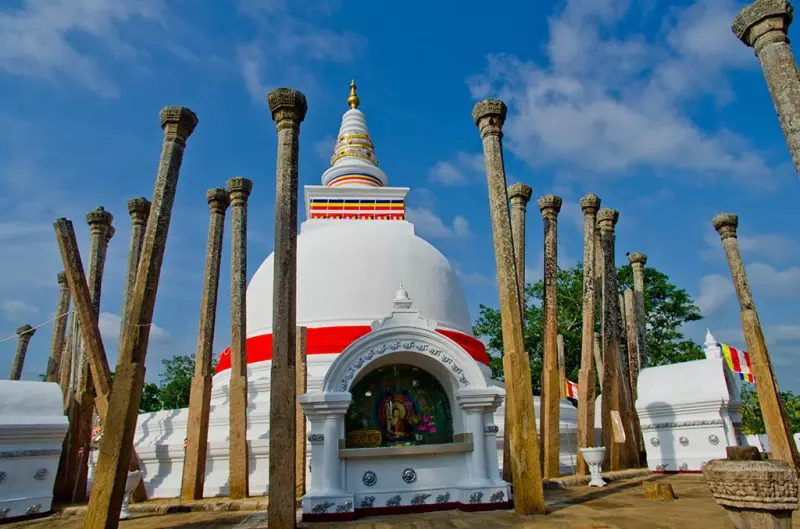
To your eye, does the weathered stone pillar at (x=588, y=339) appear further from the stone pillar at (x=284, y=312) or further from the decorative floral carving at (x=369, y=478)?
the stone pillar at (x=284, y=312)

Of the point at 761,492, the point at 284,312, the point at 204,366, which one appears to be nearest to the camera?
the point at 761,492

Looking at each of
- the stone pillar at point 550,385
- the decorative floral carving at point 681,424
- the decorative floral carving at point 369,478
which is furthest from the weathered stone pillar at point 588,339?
the decorative floral carving at point 369,478

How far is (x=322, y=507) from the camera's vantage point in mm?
7297

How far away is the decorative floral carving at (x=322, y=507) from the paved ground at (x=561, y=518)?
33 centimetres

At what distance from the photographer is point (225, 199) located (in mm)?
11312

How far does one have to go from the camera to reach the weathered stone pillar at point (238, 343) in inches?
368

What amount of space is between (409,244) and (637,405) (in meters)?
7.93

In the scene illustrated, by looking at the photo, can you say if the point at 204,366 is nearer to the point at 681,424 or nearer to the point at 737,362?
the point at 681,424

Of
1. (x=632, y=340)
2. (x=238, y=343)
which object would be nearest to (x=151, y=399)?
(x=238, y=343)

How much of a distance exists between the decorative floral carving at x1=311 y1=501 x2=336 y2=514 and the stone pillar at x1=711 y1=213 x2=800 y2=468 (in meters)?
7.49

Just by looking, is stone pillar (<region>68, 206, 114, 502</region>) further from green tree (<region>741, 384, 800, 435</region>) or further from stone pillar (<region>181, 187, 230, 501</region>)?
green tree (<region>741, 384, 800, 435</region>)

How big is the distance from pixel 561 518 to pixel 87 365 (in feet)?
31.3

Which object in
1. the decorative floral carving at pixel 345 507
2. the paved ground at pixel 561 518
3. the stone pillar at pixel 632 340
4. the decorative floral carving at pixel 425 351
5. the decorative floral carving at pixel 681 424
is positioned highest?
the stone pillar at pixel 632 340

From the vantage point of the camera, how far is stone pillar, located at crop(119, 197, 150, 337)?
10.4 metres
